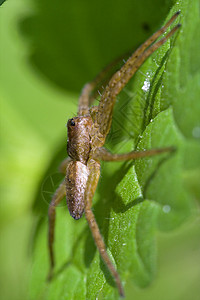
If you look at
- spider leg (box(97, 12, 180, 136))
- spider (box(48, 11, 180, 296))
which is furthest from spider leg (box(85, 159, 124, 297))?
spider leg (box(97, 12, 180, 136))

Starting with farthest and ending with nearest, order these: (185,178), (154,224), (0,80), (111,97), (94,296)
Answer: (0,80), (111,97), (94,296), (154,224), (185,178)

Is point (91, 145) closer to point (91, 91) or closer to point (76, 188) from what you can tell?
point (76, 188)

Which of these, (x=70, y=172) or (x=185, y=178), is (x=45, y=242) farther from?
(x=185, y=178)

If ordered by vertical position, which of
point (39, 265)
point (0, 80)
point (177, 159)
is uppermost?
point (0, 80)

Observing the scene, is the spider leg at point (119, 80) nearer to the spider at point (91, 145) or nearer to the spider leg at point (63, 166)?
the spider at point (91, 145)

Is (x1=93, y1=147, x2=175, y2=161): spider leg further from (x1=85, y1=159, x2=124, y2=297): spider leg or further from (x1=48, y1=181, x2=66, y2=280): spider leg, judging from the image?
(x1=48, y1=181, x2=66, y2=280): spider leg

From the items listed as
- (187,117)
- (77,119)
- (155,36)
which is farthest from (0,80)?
(187,117)

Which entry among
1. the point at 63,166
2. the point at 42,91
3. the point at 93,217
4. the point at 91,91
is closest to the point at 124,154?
the point at 93,217
